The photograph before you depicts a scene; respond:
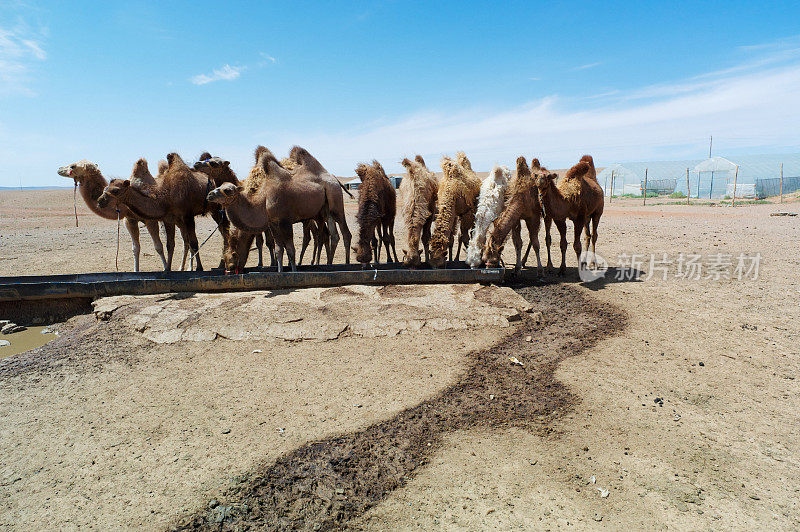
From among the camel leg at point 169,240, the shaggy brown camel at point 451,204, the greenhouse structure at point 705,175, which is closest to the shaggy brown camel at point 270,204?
the camel leg at point 169,240

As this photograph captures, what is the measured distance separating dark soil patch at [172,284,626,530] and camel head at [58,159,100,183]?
7.52m

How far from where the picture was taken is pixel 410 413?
3.94 meters

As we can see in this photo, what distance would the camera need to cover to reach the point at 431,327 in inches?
234

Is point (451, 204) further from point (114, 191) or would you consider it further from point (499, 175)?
point (114, 191)

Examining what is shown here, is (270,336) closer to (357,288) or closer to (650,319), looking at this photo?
(357,288)

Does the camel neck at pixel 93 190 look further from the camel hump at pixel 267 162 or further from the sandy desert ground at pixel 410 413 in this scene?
the camel hump at pixel 267 162

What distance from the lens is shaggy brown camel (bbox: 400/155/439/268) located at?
Result: 7648mm

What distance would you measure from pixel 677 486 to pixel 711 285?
20.8 feet

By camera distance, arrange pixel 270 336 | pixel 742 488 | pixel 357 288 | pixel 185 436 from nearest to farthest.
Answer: pixel 742 488, pixel 185 436, pixel 270 336, pixel 357 288

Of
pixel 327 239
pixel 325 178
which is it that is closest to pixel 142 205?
pixel 325 178

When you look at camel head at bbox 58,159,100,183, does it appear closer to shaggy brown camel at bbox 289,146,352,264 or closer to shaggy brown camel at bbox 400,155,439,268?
shaggy brown camel at bbox 289,146,352,264

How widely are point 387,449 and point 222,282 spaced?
15.6 ft

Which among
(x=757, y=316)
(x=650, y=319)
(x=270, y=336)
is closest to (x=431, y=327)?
(x=270, y=336)

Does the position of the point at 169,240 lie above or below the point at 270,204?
below
